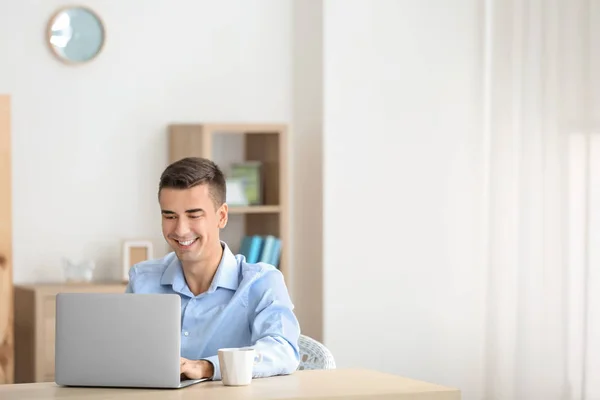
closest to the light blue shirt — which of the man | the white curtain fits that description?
the man

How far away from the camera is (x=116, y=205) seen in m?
5.78

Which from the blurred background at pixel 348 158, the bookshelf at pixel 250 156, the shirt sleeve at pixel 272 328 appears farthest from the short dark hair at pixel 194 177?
the bookshelf at pixel 250 156

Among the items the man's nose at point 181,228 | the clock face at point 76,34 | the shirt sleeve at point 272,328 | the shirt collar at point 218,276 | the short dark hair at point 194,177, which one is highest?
the clock face at point 76,34

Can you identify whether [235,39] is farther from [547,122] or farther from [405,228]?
[547,122]

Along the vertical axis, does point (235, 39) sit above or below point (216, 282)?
above

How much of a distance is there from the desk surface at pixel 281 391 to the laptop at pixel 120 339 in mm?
39

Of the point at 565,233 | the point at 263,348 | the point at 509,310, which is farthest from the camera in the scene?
the point at 509,310

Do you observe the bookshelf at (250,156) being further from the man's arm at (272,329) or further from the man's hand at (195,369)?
the man's hand at (195,369)

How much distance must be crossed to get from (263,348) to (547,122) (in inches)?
115

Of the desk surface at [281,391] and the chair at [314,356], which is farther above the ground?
the desk surface at [281,391]

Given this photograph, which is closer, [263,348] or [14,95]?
[263,348]

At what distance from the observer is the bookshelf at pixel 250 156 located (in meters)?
5.67

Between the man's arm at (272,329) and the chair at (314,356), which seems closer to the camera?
the man's arm at (272,329)

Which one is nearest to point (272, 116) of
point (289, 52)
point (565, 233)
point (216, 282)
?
point (289, 52)
